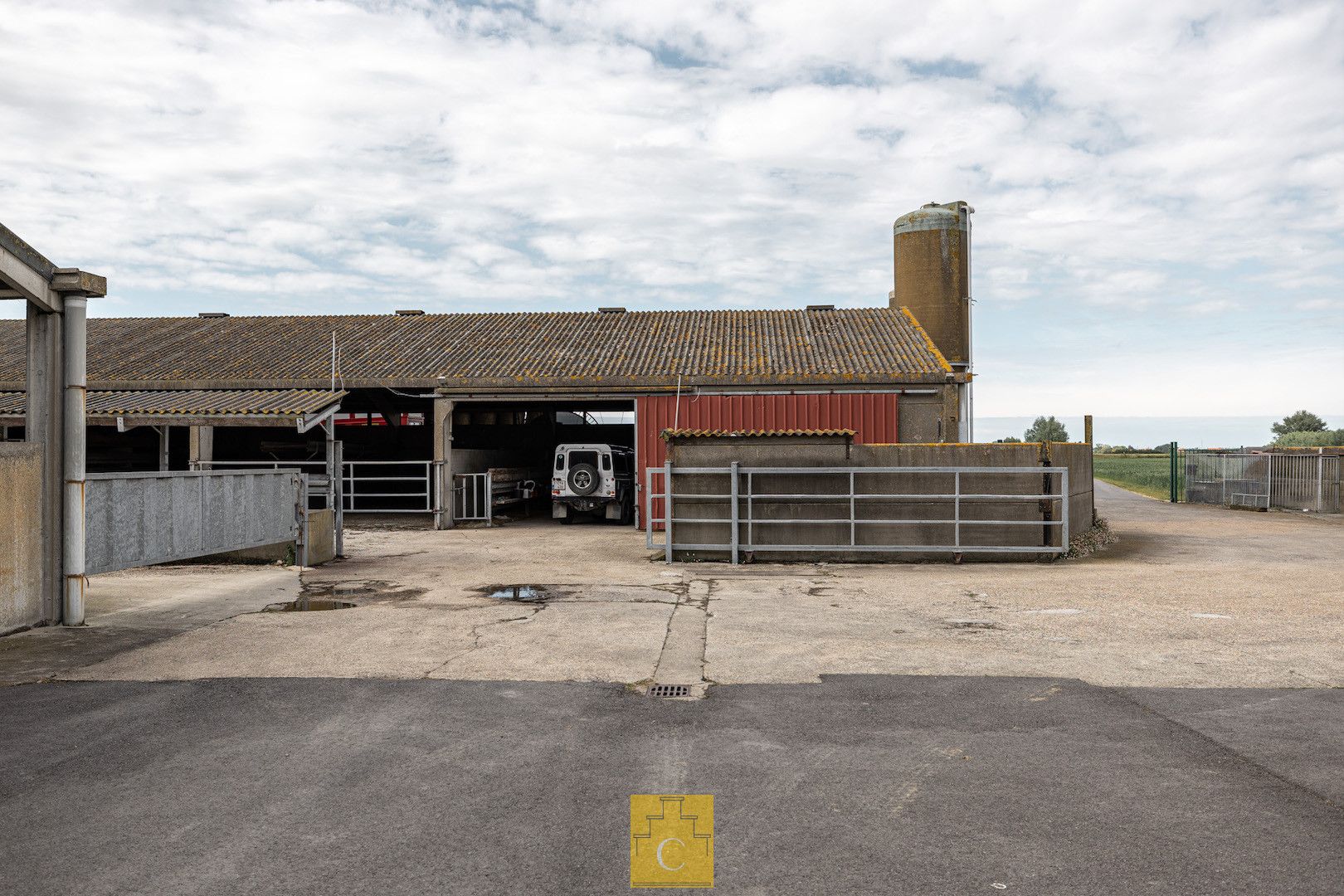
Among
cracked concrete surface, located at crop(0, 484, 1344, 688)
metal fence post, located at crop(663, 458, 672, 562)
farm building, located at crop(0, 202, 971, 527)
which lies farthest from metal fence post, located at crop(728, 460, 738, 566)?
farm building, located at crop(0, 202, 971, 527)

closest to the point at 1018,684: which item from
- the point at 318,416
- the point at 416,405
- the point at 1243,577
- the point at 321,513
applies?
the point at 1243,577

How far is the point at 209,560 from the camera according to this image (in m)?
15.0

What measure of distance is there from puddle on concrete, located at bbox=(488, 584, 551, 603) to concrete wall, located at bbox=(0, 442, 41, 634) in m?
4.61

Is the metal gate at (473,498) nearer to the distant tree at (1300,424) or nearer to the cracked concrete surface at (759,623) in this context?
the cracked concrete surface at (759,623)

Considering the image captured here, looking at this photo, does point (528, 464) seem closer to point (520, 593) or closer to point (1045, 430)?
point (520, 593)

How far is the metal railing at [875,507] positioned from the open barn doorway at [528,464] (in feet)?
28.4

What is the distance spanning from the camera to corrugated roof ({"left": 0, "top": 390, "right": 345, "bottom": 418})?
1920 cm

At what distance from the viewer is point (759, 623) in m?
9.58

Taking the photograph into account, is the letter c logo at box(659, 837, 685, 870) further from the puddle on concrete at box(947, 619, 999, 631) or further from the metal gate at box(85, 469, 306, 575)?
the metal gate at box(85, 469, 306, 575)

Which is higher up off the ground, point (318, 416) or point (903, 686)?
point (318, 416)

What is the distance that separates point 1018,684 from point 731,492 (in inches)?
321

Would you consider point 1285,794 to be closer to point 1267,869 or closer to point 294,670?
point 1267,869

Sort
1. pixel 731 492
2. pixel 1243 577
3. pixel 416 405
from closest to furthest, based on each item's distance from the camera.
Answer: pixel 1243 577 < pixel 731 492 < pixel 416 405

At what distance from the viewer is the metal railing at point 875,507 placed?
1480cm
